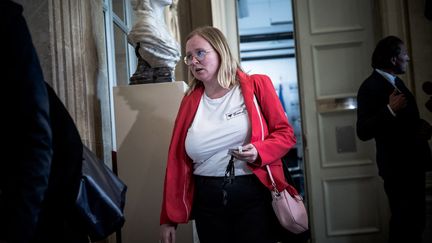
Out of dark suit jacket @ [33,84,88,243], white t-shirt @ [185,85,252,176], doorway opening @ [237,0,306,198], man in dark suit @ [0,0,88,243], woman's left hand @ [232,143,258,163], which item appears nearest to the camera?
man in dark suit @ [0,0,88,243]

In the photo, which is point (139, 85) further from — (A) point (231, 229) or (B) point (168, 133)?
(A) point (231, 229)

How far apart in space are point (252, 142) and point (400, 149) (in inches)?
58.6

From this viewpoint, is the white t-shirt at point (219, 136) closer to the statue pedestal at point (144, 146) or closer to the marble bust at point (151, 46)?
the statue pedestal at point (144, 146)

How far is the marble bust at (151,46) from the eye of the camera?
269 cm

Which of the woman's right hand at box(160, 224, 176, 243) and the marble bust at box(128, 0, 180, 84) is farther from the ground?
the marble bust at box(128, 0, 180, 84)

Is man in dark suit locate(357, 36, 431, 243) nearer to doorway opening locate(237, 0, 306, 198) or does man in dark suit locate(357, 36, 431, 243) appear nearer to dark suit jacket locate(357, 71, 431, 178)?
dark suit jacket locate(357, 71, 431, 178)

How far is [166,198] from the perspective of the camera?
1962 millimetres

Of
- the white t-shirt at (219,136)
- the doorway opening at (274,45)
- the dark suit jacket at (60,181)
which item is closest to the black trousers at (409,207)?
the white t-shirt at (219,136)

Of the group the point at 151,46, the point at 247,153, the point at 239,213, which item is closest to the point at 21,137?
the point at 247,153

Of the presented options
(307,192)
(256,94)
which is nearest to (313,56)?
(307,192)

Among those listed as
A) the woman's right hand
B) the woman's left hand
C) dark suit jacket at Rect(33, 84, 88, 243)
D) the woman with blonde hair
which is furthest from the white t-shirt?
dark suit jacket at Rect(33, 84, 88, 243)

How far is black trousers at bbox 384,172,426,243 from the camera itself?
9.32 feet

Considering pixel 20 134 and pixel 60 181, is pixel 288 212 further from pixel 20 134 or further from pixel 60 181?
pixel 20 134

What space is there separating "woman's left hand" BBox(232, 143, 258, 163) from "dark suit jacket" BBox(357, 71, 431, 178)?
1.42m
